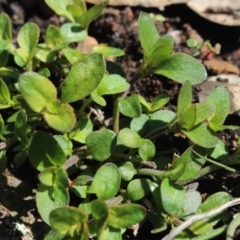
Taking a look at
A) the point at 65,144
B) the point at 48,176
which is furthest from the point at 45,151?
the point at 65,144

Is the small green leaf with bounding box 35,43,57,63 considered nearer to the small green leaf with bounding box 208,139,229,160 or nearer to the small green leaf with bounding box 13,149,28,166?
the small green leaf with bounding box 13,149,28,166

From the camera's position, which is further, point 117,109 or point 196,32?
point 196,32

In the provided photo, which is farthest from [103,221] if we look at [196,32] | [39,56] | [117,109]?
[196,32]

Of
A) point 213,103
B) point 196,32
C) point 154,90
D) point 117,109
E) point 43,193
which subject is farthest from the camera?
point 196,32

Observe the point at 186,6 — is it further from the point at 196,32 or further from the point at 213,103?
the point at 213,103

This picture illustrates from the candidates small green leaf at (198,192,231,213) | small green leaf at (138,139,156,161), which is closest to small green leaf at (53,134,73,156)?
small green leaf at (138,139,156,161)

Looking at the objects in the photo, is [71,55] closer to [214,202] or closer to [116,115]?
[116,115]
